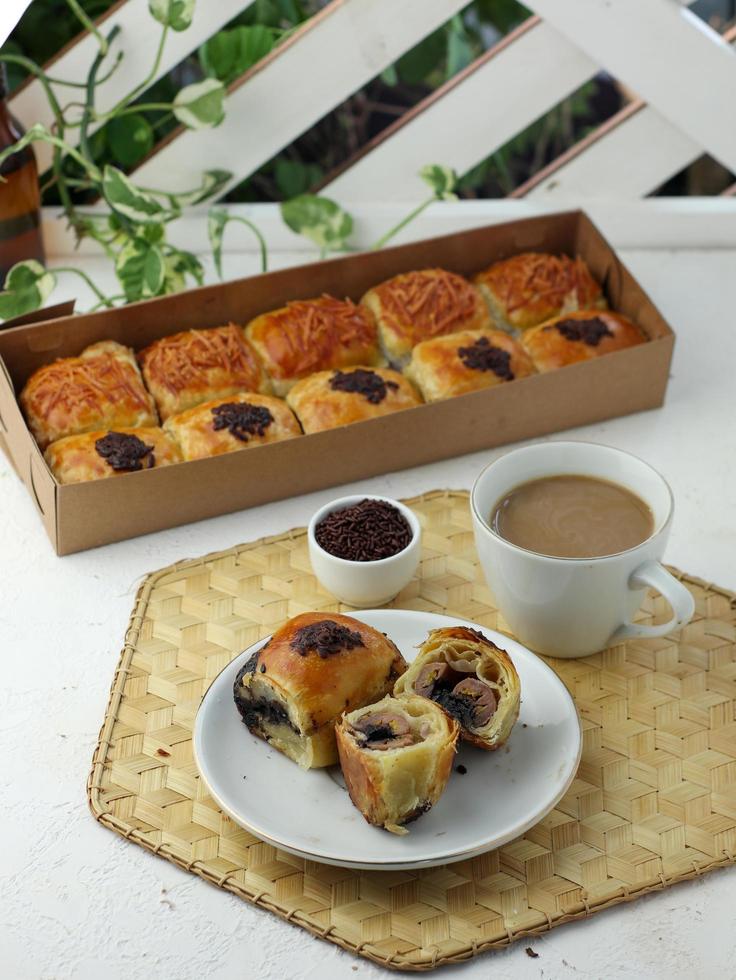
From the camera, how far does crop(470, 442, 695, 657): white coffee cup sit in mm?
1156

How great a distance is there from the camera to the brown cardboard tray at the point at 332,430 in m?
1.46

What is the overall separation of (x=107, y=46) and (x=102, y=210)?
0.29m

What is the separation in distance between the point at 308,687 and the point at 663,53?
142 centimetres

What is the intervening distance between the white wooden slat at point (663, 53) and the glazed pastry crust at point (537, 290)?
16.7 inches

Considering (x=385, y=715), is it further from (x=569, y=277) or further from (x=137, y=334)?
(x=569, y=277)

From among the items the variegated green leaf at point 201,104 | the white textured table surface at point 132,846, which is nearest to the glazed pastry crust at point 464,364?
the white textured table surface at point 132,846

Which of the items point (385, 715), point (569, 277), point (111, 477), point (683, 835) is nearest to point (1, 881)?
point (385, 715)

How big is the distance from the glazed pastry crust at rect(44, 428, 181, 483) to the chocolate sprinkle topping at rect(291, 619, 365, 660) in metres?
0.42

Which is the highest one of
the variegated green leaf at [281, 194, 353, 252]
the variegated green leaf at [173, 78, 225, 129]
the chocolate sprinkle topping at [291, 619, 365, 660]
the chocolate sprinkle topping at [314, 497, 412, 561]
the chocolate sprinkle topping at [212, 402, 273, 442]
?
the variegated green leaf at [173, 78, 225, 129]

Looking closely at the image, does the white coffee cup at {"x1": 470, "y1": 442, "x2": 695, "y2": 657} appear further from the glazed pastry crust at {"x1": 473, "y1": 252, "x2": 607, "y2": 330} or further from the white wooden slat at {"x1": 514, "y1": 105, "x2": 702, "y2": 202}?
the white wooden slat at {"x1": 514, "y1": 105, "x2": 702, "y2": 202}

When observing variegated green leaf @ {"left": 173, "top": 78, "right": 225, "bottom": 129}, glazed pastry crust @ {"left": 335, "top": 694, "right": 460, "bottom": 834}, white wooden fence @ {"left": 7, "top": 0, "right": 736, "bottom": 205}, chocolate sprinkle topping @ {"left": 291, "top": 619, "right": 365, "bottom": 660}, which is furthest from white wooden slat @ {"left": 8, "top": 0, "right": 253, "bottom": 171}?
glazed pastry crust @ {"left": 335, "top": 694, "right": 460, "bottom": 834}

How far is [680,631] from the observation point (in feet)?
4.31

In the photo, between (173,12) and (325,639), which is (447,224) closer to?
(173,12)

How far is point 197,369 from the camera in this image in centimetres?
162
